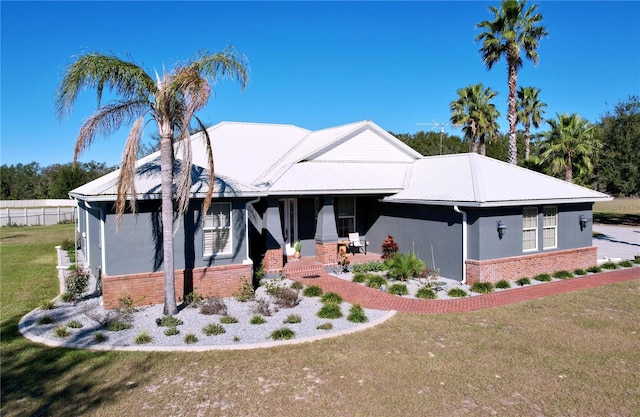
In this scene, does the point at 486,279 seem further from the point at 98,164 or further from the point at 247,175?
the point at 98,164

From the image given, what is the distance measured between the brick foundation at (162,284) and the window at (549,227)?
1049 cm

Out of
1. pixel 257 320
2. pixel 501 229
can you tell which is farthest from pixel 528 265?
pixel 257 320

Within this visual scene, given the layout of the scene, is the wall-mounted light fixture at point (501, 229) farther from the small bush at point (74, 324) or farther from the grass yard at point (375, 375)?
the small bush at point (74, 324)

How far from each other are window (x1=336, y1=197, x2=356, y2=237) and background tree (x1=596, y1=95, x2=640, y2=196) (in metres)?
21.5

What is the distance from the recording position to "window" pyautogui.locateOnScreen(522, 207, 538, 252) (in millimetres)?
15453

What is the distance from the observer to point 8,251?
23078 millimetres

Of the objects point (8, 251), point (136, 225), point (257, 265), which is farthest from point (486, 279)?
point (8, 251)

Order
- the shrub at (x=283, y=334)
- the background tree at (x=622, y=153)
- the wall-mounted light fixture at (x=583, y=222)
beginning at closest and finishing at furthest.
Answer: the shrub at (x=283, y=334), the wall-mounted light fixture at (x=583, y=222), the background tree at (x=622, y=153)

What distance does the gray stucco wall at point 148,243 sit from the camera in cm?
1162

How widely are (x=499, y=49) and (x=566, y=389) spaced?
72.1ft

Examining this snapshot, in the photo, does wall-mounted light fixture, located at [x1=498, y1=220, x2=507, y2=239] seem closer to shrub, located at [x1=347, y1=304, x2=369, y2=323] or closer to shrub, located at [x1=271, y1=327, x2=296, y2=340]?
shrub, located at [x1=347, y1=304, x2=369, y2=323]

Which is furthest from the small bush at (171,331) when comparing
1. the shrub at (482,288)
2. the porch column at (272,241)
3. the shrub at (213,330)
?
the shrub at (482,288)

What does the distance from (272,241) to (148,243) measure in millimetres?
4574

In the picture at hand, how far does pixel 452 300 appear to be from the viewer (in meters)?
12.5
